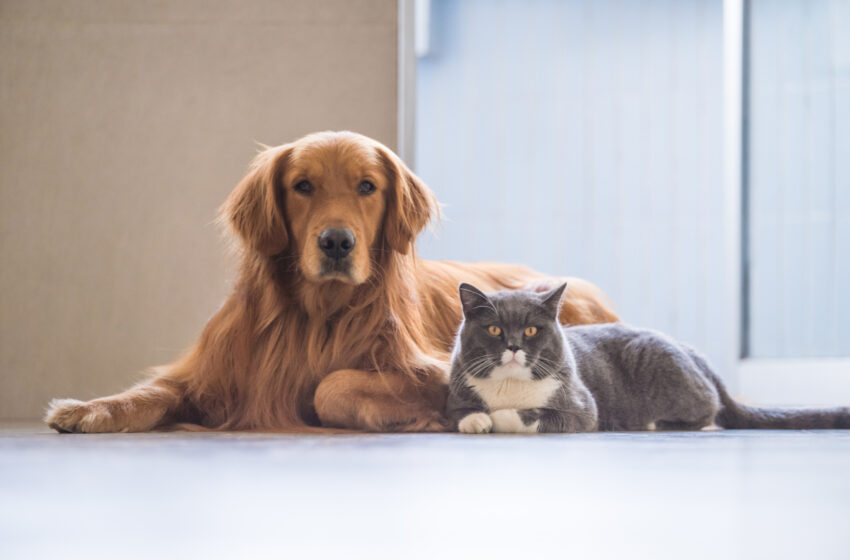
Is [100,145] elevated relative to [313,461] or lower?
elevated

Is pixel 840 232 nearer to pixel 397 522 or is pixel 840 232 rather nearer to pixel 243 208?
pixel 243 208

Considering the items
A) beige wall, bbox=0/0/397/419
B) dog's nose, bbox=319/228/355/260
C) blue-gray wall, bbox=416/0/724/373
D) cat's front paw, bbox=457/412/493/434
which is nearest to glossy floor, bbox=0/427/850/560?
cat's front paw, bbox=457/412/493/434

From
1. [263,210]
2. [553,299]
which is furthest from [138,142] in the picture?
[553,299]

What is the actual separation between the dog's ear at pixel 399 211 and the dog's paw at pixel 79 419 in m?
0.76

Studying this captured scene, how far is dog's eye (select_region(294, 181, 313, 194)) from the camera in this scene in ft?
7.10

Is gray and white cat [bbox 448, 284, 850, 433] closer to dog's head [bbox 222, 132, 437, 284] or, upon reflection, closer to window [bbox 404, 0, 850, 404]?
dog's head [bbox 222, 132, 437, 284]

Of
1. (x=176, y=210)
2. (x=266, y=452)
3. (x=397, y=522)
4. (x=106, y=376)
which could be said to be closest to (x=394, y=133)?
(x=176, y=210)

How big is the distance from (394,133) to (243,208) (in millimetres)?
1132

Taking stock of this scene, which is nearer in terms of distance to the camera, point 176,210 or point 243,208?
point 243,208

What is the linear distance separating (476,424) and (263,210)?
0.70 metres

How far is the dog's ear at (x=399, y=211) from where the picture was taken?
2.24 meters

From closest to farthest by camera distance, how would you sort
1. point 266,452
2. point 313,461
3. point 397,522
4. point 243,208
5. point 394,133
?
point 397,522 < point 313,461 < point 266,452 < point 243,208 < point 394,133

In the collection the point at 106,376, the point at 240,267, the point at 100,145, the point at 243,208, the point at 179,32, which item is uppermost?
the point at 179,32

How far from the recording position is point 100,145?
10.9 ft
